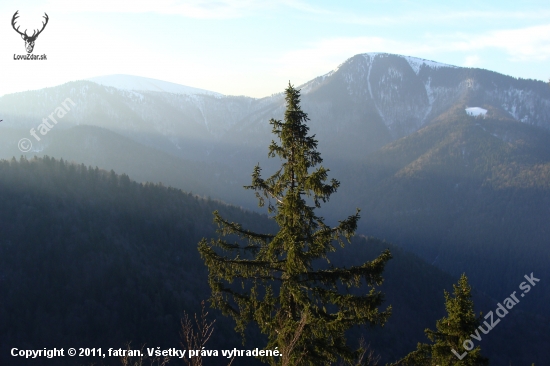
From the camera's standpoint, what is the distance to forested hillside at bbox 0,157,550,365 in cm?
9869

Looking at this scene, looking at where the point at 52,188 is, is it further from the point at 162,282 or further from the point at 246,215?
the point at 246,215

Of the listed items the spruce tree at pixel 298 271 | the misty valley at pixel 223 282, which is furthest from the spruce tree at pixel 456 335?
the spruce tree at pixel 298 271

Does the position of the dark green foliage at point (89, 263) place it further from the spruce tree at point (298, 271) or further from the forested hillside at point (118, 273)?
the spruce tree at point (298, 271)

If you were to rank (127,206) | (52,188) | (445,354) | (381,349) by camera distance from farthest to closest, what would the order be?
(127,206)
(52,188)
(381,349)
(445,354)

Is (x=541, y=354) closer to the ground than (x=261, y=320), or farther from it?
closer to the ground

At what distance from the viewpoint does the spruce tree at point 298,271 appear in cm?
1379

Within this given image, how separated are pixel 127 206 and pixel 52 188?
20.6 m

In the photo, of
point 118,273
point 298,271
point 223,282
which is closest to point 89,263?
point 118,273

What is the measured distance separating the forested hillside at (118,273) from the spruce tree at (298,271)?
279 ft

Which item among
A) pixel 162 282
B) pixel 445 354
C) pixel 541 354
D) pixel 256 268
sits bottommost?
pixel 541 354

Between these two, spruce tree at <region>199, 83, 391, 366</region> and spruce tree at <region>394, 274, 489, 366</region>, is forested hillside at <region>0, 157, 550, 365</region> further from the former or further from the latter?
spruce tree at <region>394, 274, 489, 366</region>

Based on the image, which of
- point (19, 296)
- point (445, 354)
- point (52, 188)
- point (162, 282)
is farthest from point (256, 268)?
point (52, 188)

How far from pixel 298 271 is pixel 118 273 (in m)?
107

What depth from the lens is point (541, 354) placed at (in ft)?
460
